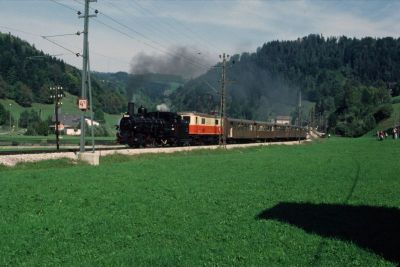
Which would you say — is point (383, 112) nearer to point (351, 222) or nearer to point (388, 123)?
point (388, 123)

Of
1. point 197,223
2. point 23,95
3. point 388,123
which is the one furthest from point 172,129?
point 23,95

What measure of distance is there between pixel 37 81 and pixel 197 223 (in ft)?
555

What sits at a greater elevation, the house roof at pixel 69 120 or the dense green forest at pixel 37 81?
the dense green forest at pixel 37 81

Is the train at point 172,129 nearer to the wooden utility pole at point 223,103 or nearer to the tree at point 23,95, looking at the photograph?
the wooden utility pole at point 223,103

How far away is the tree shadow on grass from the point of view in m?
10.4

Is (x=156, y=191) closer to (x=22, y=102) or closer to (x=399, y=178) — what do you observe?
(x=399, y=178)

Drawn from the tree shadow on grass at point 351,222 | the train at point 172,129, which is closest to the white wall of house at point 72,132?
the train at point 172,129

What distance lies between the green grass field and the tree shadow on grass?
0.08 feet

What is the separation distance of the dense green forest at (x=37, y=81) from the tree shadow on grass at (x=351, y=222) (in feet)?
487

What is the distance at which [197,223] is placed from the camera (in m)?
12.1

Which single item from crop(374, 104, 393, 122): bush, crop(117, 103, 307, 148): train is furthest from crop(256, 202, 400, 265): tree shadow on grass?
crop(374, 104, 393, 122): bush

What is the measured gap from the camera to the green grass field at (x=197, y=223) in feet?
30.1

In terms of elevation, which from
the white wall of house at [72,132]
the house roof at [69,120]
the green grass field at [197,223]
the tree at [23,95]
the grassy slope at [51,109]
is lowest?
the green grass field at [197,223]

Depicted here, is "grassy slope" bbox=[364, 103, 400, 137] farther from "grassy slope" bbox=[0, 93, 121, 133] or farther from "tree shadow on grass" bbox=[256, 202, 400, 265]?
"tree shadow on grass" bbox=[256, 202, 400, 265]
